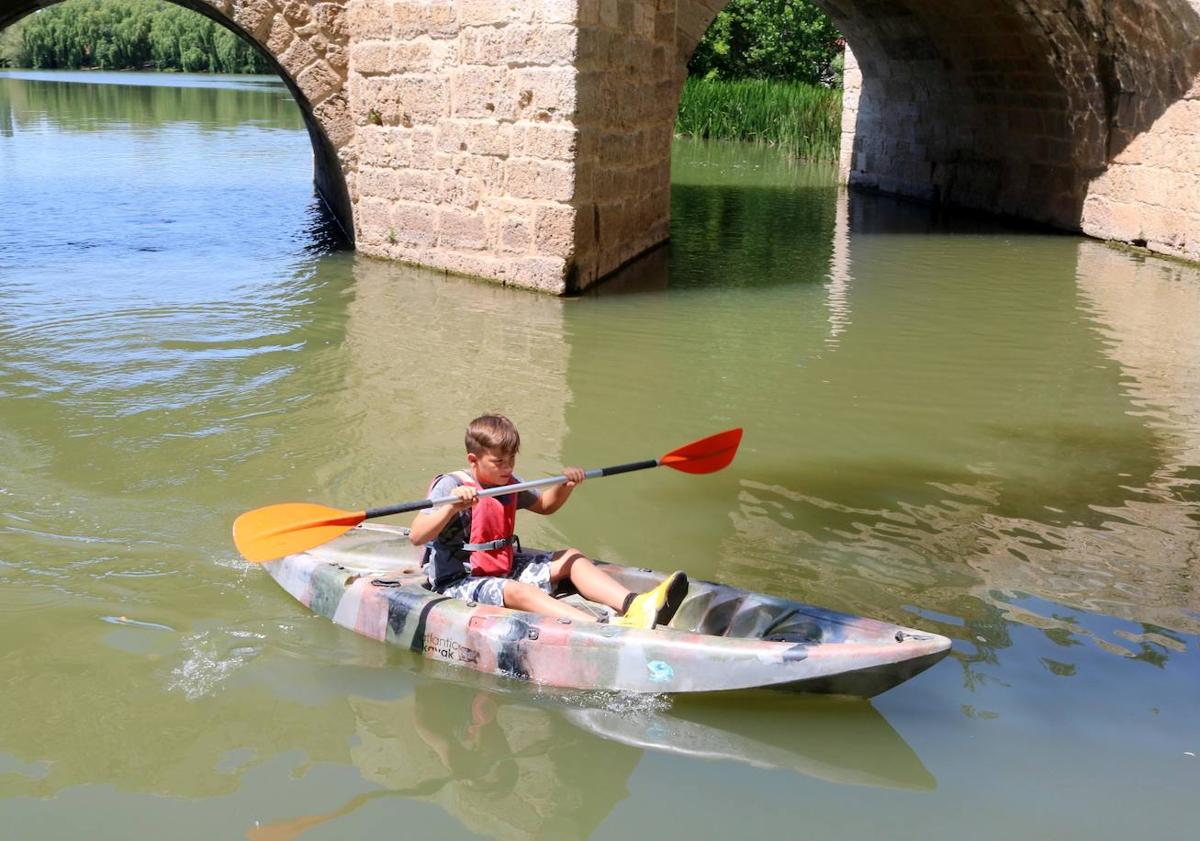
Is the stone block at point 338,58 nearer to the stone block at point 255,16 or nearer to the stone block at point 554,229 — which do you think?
the stone block at point 255,16

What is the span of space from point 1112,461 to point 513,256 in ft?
14.5

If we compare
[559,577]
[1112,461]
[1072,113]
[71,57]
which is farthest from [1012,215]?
[71,57]

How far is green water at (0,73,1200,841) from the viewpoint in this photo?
9.71 ft

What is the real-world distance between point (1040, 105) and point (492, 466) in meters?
10.9

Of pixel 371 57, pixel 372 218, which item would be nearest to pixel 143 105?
pixel 372 218

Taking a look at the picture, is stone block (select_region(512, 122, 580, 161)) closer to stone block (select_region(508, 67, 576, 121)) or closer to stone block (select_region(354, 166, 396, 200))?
stone block (select_region(508, 67, 576, 121))

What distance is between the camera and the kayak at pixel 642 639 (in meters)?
3.18

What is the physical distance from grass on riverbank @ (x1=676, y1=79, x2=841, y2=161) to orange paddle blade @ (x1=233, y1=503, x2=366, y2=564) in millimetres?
17840

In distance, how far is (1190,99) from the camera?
35.3 ft

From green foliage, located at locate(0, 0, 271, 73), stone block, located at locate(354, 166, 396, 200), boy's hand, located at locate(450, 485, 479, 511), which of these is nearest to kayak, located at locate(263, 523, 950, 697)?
boy's hand, located at locate(450, 485, 479, 511)

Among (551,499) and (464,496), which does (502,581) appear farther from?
(551,499)

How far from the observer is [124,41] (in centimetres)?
4856

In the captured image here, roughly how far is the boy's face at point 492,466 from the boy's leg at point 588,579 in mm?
302

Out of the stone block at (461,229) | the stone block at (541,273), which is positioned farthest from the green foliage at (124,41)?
the stone block at (541,273)
